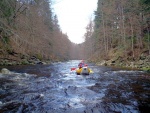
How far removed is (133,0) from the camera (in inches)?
1019

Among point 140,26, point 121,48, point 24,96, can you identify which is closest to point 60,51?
point 121,48

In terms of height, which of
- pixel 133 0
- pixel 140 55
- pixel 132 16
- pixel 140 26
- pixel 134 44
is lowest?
pixel 140 55

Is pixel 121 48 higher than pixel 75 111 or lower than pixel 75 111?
higher

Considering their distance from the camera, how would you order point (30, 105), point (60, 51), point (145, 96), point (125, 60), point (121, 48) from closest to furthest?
1. point (30, 105)
2. point (145, 96)
3. point (125, 60)
4. point (121, 48)
5. point (60, 51)

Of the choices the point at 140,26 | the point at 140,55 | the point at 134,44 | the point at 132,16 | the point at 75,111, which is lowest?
the point at 75,111

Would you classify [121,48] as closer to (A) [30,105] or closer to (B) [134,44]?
(B) [134,44]

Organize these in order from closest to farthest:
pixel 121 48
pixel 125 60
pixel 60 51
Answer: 1. pixel 125 60
2. pixel 121 48
3. pixel 60 51

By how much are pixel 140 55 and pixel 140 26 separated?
395 centimetres

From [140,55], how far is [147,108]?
701 inches

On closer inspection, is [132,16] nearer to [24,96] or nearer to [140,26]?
[140,26]

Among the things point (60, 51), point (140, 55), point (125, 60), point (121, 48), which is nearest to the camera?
point (140, 55)

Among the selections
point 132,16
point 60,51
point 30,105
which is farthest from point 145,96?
point 60,51

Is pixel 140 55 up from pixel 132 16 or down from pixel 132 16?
down

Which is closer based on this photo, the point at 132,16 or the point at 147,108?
the point at 147,108
